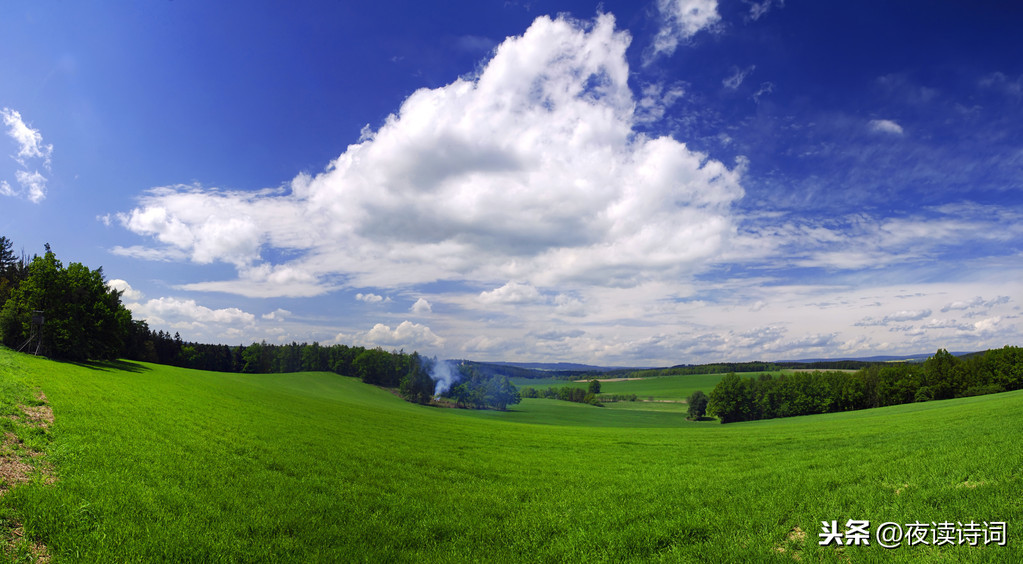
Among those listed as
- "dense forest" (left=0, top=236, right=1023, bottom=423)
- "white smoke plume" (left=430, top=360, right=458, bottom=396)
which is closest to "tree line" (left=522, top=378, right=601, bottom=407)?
"dense forest" (left=0, top=236, right=1023, bottom=423)

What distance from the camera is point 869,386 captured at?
280 feet

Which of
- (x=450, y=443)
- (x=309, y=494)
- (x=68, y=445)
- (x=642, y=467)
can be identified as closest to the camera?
(x=309, y=494)

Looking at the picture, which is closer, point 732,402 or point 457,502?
point 457,502

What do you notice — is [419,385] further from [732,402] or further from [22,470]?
[22,470]

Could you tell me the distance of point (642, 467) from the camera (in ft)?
55.3

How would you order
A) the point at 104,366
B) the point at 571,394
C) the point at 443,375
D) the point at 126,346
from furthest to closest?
1. the point at 571,394
2. the point at 443,375
3. the point at 126,346
4. the point at 104,366

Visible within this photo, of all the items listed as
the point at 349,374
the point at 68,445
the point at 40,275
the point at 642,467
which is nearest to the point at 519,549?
the point at 642,467

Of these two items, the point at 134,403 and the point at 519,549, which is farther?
the point at 134,403

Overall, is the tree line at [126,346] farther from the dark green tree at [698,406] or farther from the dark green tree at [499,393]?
the dark green tree at [698,406]

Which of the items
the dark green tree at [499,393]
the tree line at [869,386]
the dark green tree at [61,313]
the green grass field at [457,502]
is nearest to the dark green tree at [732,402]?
the tree line at [869,386]

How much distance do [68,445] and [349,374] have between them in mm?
120448

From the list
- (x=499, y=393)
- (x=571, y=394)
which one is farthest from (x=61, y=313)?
(x=571, y=394)

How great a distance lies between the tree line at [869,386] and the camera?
78.1 m

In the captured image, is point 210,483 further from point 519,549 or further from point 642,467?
point 642,467
